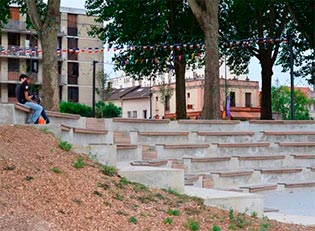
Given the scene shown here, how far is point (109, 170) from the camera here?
855 cm

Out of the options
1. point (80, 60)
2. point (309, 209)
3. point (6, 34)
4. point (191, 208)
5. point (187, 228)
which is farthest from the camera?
point (80, 60)

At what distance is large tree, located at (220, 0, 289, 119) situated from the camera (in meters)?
29.0

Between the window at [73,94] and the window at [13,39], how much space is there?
25.0 feet

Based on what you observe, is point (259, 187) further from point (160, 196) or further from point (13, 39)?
point (13, 39)

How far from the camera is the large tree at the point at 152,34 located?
27953mm

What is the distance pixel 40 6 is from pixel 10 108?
688 inches

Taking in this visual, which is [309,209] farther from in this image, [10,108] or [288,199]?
[10,108]

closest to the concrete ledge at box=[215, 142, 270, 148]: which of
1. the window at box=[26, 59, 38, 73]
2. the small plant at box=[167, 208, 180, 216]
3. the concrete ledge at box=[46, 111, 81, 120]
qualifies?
the concrete ledge at box=[46, 111, 81, 120]

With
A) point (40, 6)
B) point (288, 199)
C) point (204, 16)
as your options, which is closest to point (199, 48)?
point (40, 6)

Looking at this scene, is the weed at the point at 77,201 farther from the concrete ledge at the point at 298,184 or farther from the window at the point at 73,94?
the window at the point at 73,94

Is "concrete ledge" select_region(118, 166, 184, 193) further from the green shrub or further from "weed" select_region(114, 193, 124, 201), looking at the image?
"weed" select_region(114, 193, 124, 201)

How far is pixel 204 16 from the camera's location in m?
18.3

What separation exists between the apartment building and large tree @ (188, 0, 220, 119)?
38649 millimetres

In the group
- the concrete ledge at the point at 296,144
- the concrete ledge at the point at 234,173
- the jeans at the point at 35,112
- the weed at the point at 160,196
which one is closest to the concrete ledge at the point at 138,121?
the concrete ledge at the point at 234,173
